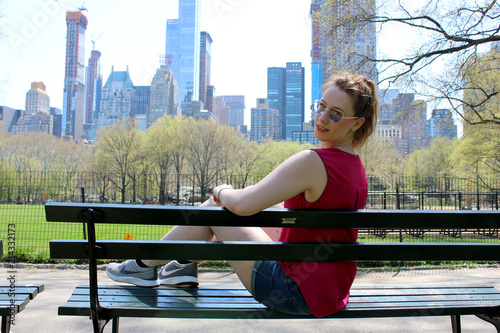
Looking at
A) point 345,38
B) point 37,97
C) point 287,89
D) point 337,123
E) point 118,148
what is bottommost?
point 337,123

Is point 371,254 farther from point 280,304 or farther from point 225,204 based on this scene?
point 225,204

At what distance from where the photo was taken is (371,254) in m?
1.87

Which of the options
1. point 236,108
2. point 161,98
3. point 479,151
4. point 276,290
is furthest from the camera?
point 236,108

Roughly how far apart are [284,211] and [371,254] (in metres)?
0.52

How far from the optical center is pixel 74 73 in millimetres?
106750

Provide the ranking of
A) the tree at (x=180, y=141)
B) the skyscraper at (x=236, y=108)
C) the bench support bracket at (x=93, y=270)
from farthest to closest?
the skyscraper at (x=236, y=108), the tree at (x=180, y=141), the bench support bracket at (x=93, y=270)

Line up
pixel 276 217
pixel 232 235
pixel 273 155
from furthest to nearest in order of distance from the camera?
pixel 273 155 < pixel 232 235 < pixel 276 217

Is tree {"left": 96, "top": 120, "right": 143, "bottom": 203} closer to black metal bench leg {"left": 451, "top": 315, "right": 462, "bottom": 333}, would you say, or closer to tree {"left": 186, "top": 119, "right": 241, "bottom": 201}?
tree {"left": 186, "top": 119, "right": 241, "bottom": 201}

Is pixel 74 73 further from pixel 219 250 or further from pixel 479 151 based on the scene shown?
pixel 219 250

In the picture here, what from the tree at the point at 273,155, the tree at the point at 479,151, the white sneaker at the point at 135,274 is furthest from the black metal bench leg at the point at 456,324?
the tree at the point at 273,155

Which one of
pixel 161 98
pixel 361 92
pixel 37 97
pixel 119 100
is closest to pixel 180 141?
pixel 161 98

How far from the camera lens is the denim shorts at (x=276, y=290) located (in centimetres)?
185

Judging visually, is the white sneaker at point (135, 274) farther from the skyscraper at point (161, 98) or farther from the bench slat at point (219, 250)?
the skyscraper at point (161, 98)

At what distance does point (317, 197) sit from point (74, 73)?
120 meters
